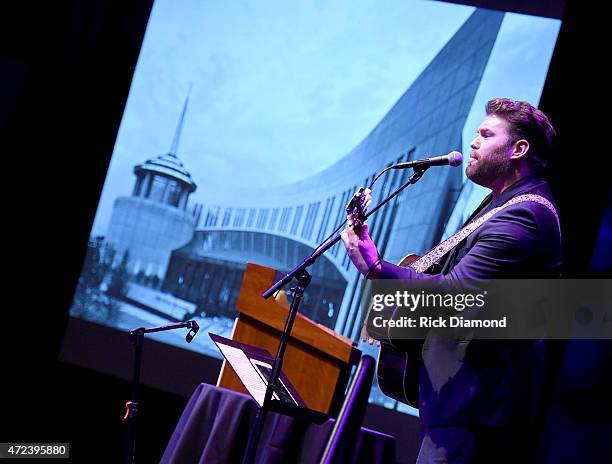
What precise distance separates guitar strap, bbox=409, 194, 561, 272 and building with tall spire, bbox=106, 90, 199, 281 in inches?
117

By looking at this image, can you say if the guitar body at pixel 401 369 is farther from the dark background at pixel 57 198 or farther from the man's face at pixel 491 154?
the dark background at pixel 57 198

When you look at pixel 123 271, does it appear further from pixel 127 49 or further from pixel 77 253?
pixel 127 49

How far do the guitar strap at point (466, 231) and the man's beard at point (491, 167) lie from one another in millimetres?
155

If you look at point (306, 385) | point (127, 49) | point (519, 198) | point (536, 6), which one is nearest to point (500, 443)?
point (519, 198)

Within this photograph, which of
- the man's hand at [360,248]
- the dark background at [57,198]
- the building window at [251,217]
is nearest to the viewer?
the man's hand at [360,248]

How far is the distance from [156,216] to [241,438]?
105 inches

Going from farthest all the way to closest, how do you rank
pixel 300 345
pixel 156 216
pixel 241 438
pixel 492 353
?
pixel 156 216, pixel 300 345, pixel 241 438, pixel 492 353

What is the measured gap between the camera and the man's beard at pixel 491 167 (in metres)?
2.32

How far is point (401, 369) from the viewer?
7.38 feet

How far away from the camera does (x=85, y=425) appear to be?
16.6 feet

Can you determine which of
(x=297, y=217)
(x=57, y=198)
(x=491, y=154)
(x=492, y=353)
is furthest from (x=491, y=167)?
(x=57, y=198)

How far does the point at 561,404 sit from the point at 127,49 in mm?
4315

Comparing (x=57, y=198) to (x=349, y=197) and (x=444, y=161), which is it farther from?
(x=444, y=161)

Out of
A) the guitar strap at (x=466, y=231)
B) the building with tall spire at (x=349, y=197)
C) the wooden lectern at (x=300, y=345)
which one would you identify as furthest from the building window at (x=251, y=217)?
the guitar strap at (x=466, y=231)
